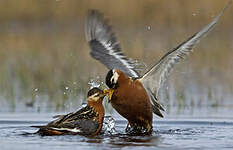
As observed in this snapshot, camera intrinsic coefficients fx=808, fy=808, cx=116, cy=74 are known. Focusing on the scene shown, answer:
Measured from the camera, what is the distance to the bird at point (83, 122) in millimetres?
13352

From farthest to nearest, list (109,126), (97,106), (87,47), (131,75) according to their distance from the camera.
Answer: (87,47) → (131,75) → (109,126) → (97,106)

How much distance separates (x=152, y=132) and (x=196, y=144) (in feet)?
5.62

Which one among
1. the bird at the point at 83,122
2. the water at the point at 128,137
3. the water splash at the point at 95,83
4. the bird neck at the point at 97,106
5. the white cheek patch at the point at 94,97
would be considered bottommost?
the water at the point at 128,137

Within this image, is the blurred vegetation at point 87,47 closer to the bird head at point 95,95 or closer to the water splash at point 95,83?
the water splash at point 95,83

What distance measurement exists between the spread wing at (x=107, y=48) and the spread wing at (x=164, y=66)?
1.75ft

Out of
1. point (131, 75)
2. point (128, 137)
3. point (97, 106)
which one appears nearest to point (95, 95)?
point (97, 106)

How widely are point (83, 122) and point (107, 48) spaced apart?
6.62 ft

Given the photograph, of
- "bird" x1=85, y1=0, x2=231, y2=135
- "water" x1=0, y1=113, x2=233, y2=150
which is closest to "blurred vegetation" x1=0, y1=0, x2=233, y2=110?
"water" x1=0, y1=113, x2=233, y2=150

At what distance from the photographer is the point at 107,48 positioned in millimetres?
15266

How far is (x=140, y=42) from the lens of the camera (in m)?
26.3

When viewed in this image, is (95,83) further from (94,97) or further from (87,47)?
(87,47)

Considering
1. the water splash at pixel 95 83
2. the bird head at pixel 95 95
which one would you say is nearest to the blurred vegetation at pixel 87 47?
the water splash at pixel 95 83

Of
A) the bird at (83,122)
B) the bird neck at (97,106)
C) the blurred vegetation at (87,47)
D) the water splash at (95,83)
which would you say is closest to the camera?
the bird at (83,122)

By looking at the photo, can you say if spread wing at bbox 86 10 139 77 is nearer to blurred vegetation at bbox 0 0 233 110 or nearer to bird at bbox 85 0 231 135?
bird at bbox 85 0 231 135
